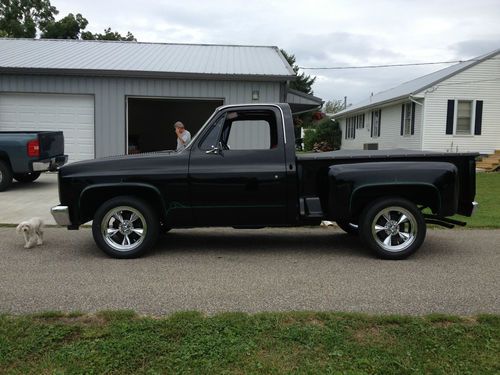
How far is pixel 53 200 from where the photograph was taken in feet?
38.0

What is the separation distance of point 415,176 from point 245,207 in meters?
2.14

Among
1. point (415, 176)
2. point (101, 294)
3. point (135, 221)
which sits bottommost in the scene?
point (101, 294)

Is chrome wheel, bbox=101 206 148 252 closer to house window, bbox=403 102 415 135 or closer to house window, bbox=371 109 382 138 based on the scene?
house window, bbox=403 102 415 135

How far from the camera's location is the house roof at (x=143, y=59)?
1633 centimetres

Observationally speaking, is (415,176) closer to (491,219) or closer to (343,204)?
(343,204)

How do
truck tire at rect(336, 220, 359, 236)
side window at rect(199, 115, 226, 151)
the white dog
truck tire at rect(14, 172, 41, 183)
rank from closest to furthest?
side window at rect(199, 115, 226, 151) < the white dog < truck tire at rect(336, 220, 359, 236) < truck tire at rect(14, 172, 41, 183)

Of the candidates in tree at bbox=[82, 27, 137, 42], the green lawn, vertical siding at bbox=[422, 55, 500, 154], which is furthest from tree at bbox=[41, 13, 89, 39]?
the green lawn

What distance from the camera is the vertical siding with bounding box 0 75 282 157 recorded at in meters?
16.5

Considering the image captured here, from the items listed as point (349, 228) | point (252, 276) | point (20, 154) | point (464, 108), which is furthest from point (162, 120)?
point (252, 276)

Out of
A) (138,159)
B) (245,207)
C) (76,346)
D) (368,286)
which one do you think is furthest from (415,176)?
(76,346)

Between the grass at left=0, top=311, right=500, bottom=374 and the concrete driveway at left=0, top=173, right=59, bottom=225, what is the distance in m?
5.70

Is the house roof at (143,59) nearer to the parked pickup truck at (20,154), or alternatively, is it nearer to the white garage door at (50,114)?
the white garage door at (50,114)

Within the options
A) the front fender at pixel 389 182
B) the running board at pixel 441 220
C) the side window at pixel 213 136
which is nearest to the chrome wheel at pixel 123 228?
the side window at pixel 213 136

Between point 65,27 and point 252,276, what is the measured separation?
158 feet
